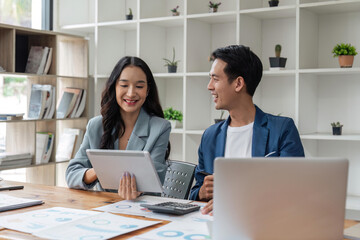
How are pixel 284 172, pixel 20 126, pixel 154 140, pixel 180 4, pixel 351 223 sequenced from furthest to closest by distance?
pixel 180 4
pixel 20 126
pixel 154 140
pixel 351 223
pixel 284 172

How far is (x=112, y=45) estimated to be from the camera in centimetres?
446

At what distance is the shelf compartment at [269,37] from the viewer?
369 centimetres

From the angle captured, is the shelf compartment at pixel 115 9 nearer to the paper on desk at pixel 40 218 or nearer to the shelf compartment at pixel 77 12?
the shelf compartment at pixel 77 12

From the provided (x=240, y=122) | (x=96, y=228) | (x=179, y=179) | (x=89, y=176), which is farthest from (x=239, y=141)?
(x=96, y=228)

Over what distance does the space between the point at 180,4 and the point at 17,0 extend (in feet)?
4.83

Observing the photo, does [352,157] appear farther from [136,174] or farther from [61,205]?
[61,205]

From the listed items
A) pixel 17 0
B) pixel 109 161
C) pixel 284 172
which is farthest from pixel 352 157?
pixel 17 0

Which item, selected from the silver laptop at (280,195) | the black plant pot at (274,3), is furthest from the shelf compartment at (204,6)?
the silver laptop at (280,195)

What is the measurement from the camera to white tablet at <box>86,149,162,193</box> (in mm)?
1948

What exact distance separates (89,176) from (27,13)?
2.62 metres

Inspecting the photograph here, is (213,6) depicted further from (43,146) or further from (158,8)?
(43,146)

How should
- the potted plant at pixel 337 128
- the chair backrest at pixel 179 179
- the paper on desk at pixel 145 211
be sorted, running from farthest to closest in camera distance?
the potted plant at pixel 337 128, the chair backrest at pixel 179 179, the paper on desk at pixel 145 211

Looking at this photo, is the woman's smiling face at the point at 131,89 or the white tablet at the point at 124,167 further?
the woman's smiling face at the point at 131,89

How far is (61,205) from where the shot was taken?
2023mm
